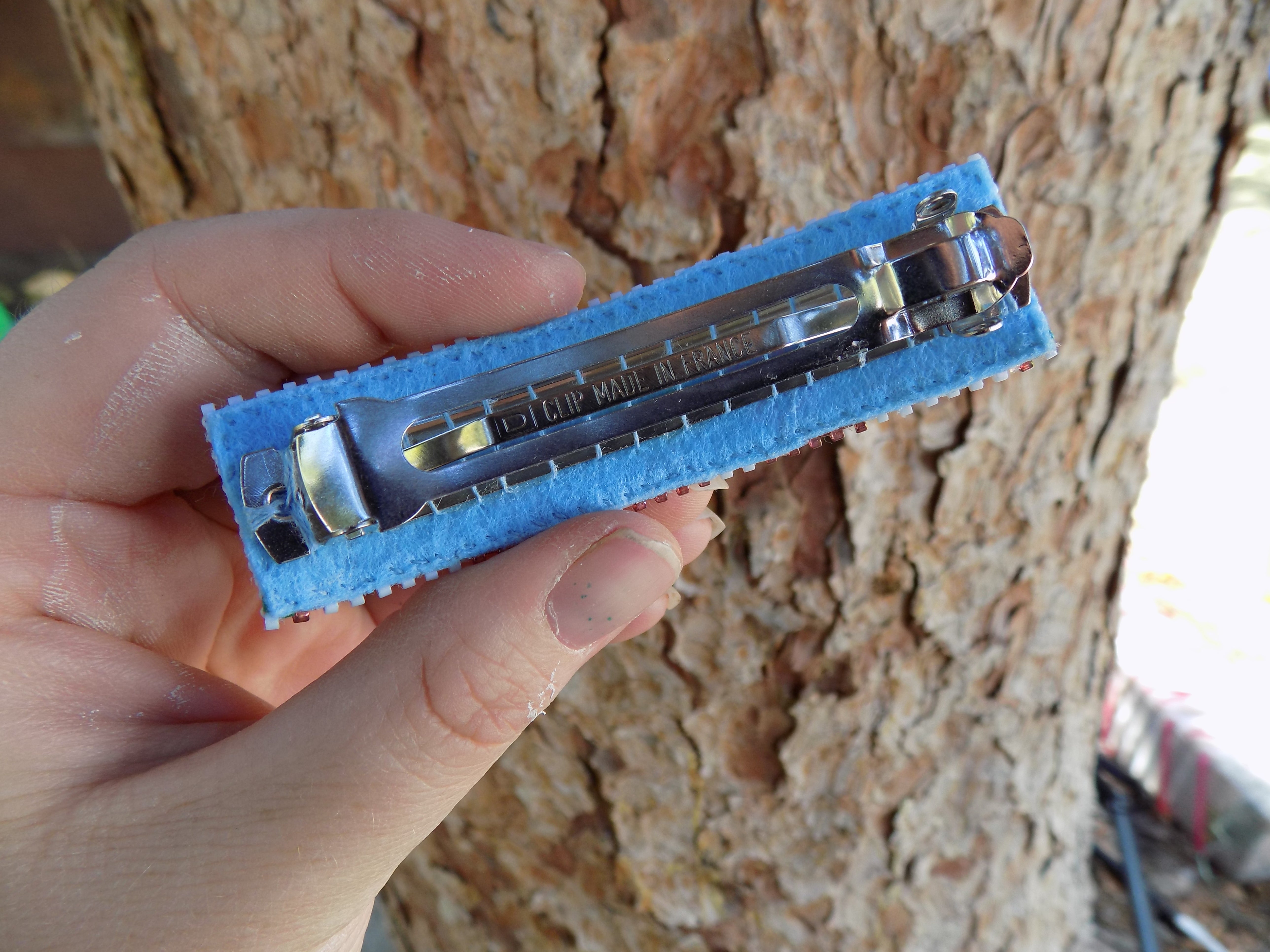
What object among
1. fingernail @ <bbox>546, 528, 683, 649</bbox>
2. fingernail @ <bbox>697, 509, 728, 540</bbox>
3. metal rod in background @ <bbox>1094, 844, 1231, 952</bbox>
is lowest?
metal rod in background @ <bbox>1094, 844, 1231, 952</bbox>

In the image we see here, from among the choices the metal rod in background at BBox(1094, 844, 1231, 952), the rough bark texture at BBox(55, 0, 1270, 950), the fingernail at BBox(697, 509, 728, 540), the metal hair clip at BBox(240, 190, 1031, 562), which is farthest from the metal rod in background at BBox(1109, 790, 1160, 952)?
the metal hair clip at BBox(240, 190, 1031, 562)

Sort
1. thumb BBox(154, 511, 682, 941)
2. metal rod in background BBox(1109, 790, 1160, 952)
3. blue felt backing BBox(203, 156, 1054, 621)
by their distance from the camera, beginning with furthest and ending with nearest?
metal rod in background BBox(1109, 790, 1160, 952), blue felt backing BBox(203, 156, 1054, 621), thumb BBox(154, 511, 682, 941)

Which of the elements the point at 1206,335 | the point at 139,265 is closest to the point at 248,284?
the point at 139,265

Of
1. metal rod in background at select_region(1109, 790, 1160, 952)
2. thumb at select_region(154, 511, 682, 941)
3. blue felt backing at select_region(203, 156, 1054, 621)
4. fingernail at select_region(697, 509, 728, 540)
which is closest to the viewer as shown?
thumb at select_region(154, 511, 682, 941)

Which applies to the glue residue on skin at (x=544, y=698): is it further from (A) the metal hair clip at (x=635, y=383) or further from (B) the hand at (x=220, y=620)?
(A) the metal hair clip at (x=635, y=383)

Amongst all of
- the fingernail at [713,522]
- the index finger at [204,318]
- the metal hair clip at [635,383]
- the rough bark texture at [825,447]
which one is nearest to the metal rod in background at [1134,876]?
the rough bark texture at [825,447]

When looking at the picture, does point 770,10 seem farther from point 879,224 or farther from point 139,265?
point 139,265

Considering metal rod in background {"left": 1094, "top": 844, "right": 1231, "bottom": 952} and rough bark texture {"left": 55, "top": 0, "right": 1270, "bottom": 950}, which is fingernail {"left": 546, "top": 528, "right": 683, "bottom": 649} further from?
metal rod in background {"left": 1094, "top": 844, "right": 1231, "bottom": 952}

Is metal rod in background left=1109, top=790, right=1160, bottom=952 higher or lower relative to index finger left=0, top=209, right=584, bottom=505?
lower
